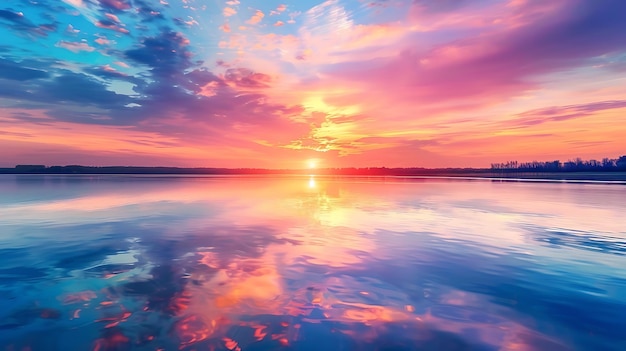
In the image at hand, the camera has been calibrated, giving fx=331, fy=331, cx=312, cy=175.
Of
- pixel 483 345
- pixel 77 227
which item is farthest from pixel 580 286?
pixel 77 227

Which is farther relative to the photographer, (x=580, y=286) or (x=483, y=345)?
(x=580, y=286)

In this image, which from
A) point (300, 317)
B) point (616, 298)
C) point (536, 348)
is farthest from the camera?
point (616, 298)

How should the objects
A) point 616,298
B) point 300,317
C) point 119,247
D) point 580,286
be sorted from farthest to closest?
1. point 119,247
2. point 580,286
3. point 616,298
4. point 300,317

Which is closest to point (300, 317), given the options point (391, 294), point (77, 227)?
point (391, 294)

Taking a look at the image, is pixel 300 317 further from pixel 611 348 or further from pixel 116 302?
pixel 611 348

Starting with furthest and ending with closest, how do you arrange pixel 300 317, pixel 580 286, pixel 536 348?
pixel 580 286 < pixel 300 317 < pixel 536 348

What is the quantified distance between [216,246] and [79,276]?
4457 mm

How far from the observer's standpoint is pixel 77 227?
16281mm

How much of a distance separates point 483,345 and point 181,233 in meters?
12.8

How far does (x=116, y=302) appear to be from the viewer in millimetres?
6984

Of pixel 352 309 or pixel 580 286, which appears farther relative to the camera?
pixel 580 286

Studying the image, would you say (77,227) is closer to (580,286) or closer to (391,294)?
(391,294)

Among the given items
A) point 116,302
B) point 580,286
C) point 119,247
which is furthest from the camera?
point 119,247

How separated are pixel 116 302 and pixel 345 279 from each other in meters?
5.27
